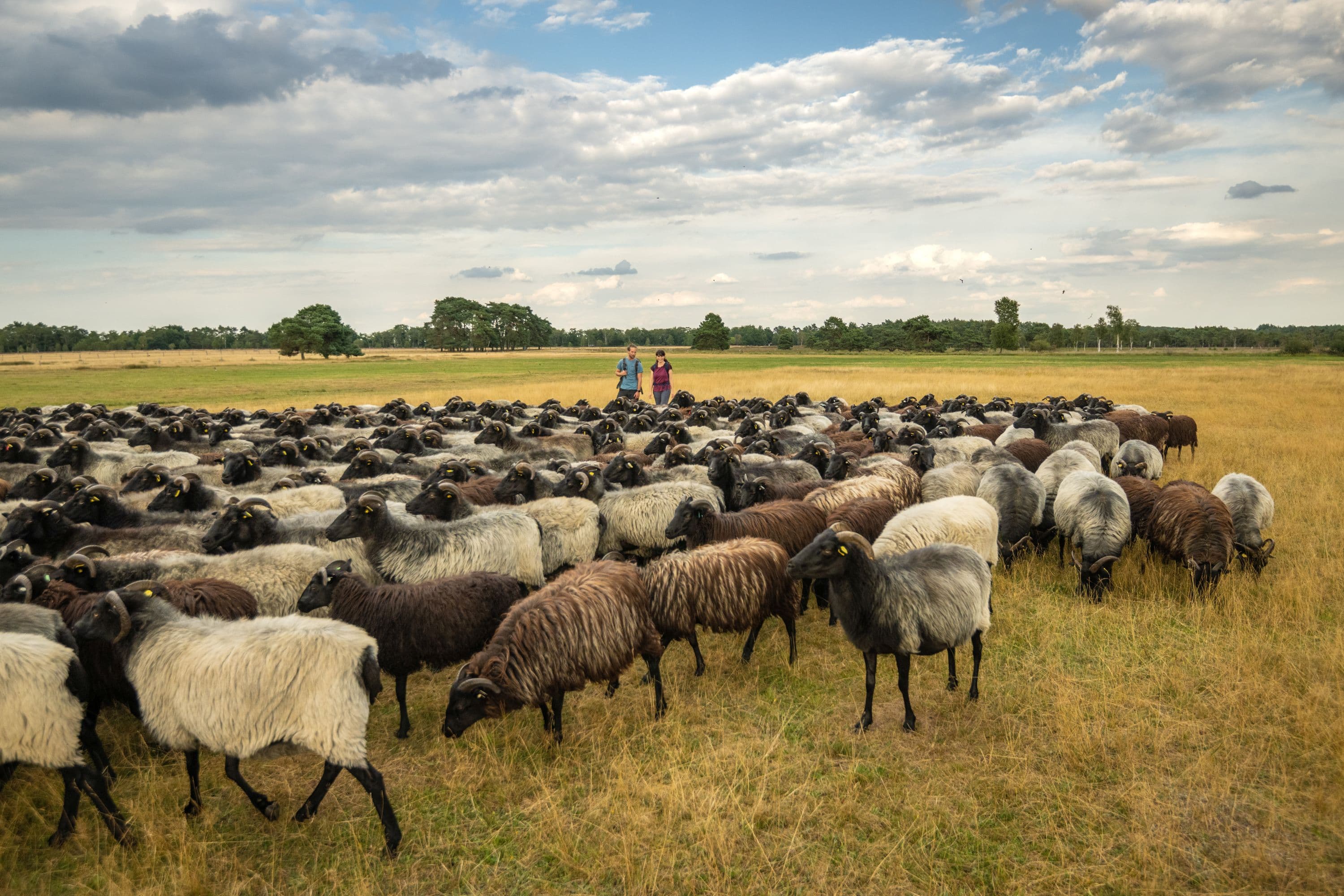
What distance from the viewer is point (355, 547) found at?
8219 millimetres

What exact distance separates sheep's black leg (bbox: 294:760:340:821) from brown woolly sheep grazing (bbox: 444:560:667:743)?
90cm

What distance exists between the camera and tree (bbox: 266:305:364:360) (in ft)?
328

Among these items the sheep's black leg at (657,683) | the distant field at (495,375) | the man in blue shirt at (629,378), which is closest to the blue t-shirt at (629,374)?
the man in blue shirt at (629,378)

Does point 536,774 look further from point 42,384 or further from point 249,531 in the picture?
point 42,384

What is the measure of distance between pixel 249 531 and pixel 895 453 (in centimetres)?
1099

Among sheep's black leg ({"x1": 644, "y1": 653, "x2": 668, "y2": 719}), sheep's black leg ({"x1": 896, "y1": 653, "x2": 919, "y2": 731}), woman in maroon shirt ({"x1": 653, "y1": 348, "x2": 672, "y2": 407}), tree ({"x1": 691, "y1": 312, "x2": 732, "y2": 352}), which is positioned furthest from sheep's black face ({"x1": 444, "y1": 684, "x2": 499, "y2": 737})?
tree ({"x1": 691, "y1": 312, "x2": 732, "y2": 352})

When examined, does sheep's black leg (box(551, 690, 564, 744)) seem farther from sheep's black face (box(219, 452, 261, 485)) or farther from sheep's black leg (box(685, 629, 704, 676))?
sheep's black face (box(219, 452, 261, 485))

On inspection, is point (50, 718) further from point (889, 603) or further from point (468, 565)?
point (889, 603)

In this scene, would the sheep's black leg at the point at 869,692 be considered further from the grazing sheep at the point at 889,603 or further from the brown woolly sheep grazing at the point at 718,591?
the brown woolly sheep grazing at the point at 718,591

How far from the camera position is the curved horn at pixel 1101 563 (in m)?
8.75

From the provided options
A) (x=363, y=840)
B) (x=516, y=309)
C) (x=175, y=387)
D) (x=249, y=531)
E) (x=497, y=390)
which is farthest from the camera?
(x=516, y=309)

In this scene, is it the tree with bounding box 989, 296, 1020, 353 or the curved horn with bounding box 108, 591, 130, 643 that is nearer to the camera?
the curved horn with bounding box 108, 591, 130, 643

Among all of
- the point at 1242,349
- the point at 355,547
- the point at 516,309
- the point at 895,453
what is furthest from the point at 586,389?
the point at 1242,349

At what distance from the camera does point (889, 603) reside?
21.0ft
